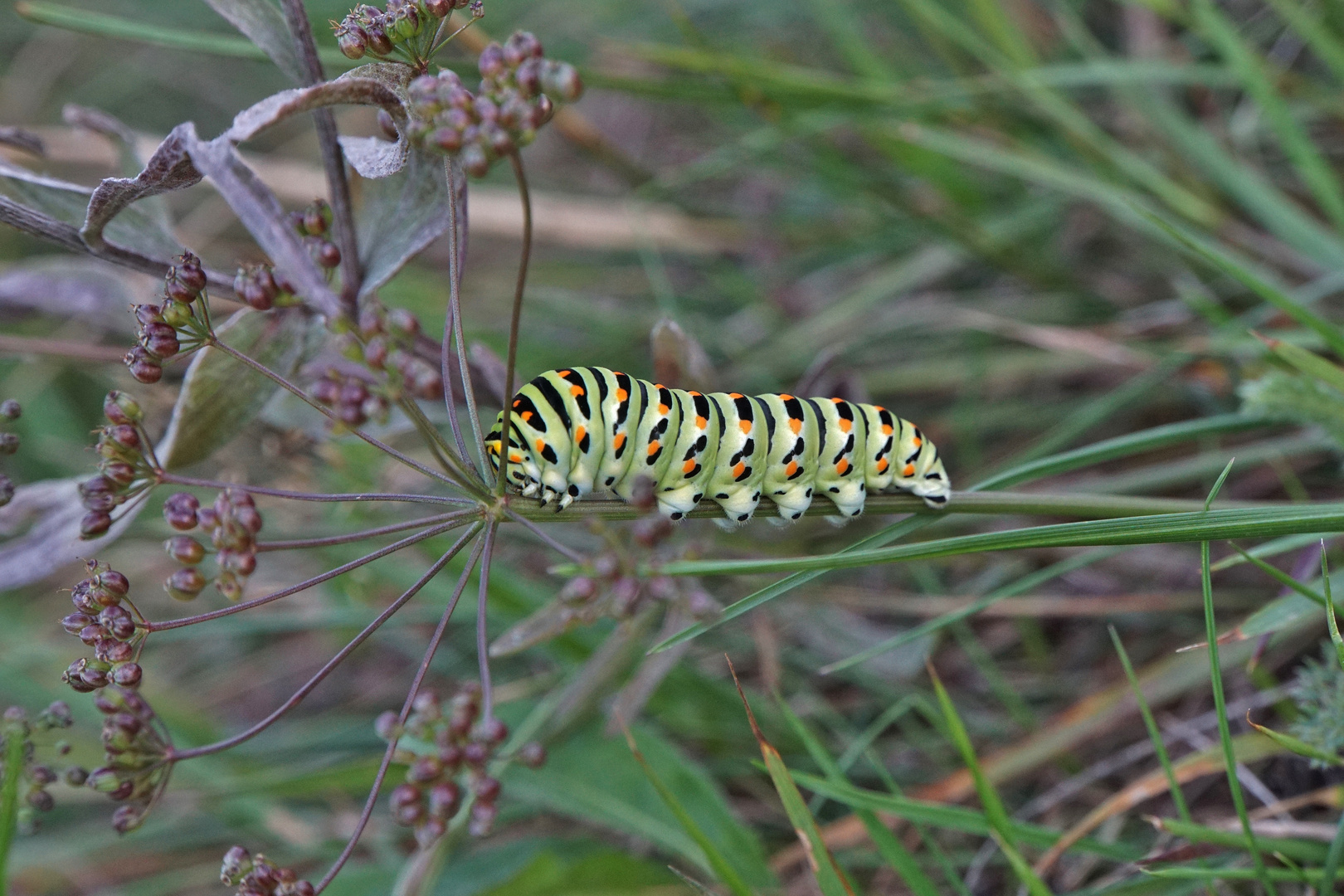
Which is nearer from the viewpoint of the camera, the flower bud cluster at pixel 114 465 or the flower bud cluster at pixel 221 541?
the flower bud cluster at pixel 221 541

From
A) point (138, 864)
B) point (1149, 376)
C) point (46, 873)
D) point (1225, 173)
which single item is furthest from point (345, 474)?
point (1225, 173)

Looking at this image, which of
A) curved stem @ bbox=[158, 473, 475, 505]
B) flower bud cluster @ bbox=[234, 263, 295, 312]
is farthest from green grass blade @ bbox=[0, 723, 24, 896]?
flower bud cluster @ bbox=[234, 263, 295, 312]

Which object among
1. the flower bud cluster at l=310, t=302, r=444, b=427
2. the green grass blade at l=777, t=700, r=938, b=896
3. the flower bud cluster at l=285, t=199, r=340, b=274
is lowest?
the green grass blade at l=777, t=700, r=938, b=896

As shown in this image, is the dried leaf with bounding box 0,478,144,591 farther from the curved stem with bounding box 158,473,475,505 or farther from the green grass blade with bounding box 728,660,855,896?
the green grass blade with bounding box 728,660,855,896

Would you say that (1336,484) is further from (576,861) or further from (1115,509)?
(576,861)

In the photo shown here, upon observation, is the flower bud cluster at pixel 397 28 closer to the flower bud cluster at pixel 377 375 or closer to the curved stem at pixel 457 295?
the curved stem at pixel 457 295

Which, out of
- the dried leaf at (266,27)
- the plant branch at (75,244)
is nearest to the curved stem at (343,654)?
the plant branch at (75,244)
